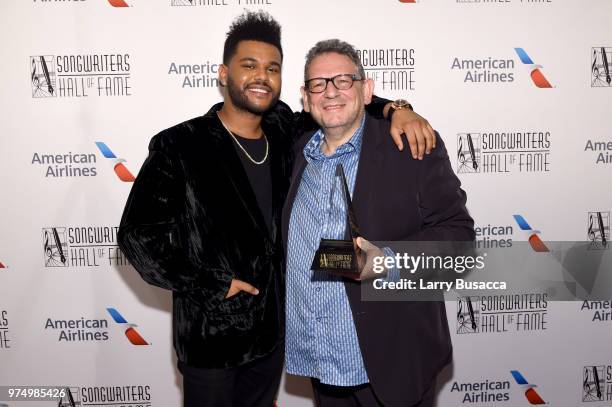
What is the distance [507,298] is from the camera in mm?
2609

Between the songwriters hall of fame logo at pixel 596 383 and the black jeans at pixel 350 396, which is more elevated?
the black jeans at pixel 350 396

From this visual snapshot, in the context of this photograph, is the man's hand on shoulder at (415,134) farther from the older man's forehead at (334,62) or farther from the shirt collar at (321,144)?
the older man's forehead at (334,62)

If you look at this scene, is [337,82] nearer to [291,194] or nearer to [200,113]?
[291,194]

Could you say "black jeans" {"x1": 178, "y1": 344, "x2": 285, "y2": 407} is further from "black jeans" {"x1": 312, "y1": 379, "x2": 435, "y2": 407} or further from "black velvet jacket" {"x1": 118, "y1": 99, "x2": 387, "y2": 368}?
"black jeans" {"x1": 312, "y1": 379, "x2": 435, "y2": 407}

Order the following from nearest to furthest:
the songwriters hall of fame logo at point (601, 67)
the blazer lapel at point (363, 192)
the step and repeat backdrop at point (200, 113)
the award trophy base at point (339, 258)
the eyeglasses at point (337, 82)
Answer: the award trophy base at point (339, 258) → the blazer lapel at point (363, 192) → the eyeglasses at point (337, 82) → the step and repeat backdrop at point (200, 113) → the songwriters hall of fame logo at point (601, 67)

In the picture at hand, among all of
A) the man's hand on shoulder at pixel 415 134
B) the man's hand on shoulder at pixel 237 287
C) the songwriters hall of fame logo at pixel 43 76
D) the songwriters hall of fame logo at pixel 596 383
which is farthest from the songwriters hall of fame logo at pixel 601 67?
the songwriters hall of fame logo at pixel 43 76

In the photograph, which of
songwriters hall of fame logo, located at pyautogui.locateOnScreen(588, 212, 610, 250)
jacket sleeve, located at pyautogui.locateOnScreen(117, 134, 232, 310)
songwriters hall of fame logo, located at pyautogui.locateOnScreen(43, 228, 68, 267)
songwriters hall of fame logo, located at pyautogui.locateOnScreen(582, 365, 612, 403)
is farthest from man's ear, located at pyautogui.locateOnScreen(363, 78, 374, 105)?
songwriters hall of fame logo, located at pyautogui.locateOnScreen(582, 365, 612, 403)

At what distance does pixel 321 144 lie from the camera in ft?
5.73

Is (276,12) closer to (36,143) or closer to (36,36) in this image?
(36,36)

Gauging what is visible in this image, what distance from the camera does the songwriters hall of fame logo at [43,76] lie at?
2375 mm

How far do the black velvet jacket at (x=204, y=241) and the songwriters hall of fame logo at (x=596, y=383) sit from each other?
6.43ft

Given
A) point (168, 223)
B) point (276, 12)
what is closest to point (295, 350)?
point (168, 223)

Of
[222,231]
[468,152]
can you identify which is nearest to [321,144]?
[222,231]

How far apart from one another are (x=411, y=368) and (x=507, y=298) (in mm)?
1322
